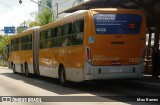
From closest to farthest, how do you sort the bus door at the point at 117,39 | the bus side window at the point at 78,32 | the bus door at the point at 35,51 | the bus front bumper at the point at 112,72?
the bus front bumper at the point at 112,72 → the bus door at the point at 117,39 → the bus side window at the point at 78,32 → the bus door at the point at 35,51

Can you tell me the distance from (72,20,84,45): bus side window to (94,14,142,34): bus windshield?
2.47ft

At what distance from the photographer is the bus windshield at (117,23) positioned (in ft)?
57.2

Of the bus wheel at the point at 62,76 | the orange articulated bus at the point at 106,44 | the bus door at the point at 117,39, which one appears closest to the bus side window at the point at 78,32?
the orange articulated bus at the point at 106,44

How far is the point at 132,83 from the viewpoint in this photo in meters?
20.6

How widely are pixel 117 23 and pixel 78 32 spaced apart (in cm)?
164

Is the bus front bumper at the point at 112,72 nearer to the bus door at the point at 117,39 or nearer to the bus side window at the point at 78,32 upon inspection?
the bus door at the point at 117,39

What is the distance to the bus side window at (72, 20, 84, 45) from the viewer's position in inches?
701

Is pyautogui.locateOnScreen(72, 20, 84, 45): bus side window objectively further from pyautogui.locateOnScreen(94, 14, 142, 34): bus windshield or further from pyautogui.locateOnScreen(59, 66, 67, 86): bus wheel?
pyautogui.locateOnScreen(59, 66, 67, 86): bus wheel

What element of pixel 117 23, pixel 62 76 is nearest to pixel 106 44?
pixel 117 23

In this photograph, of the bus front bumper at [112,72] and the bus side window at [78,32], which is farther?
the bus side window at [78,32]

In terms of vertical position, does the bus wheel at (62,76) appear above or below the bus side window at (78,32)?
below

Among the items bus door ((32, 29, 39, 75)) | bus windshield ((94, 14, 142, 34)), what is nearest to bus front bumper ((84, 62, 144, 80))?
bus windshield ((94, 14, 142, 34))

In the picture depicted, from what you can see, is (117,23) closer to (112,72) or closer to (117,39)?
(117,39)

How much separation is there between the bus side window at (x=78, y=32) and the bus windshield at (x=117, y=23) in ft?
2.47
